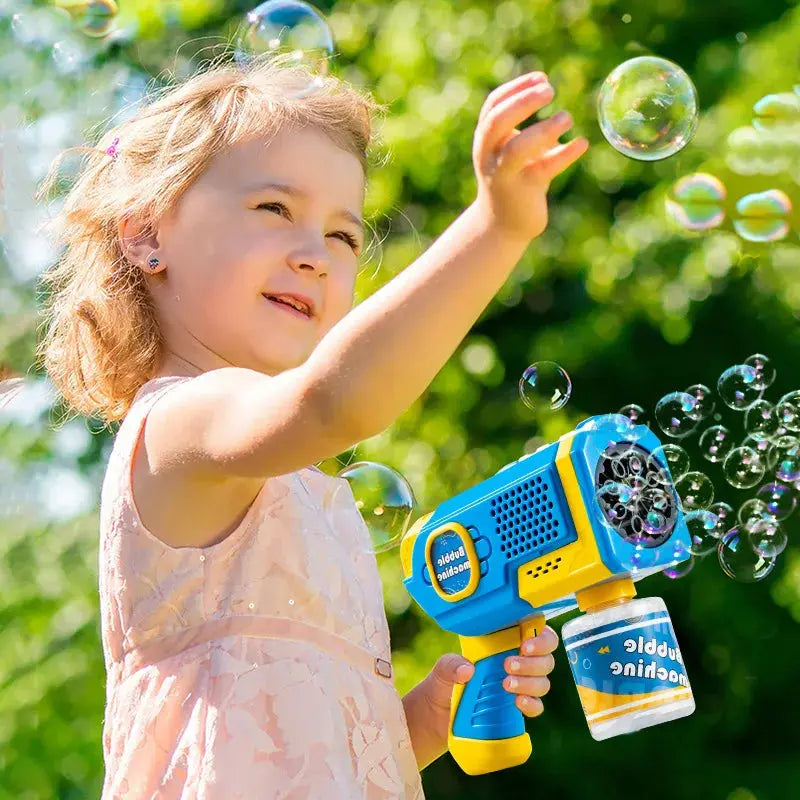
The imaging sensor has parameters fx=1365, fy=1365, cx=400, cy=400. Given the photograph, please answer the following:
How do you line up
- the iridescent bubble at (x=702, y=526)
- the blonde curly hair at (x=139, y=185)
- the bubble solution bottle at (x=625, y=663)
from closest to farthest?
1. the bubble solution bottle at (x=625, y=663)
2. the blonde curly hair at (x=139, y=185)
3. the iridescent bubble at (x=702, y=526)

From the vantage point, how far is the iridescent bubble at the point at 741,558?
2.94 meters

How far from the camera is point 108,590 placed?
186 centimetres

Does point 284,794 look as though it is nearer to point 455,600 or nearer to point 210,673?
point 210,673

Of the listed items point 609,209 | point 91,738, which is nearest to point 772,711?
point 609,209

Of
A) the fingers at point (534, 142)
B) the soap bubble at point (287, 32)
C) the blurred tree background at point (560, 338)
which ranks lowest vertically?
the blurred tree background at point (560, 338)

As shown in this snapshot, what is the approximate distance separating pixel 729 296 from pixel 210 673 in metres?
3.41

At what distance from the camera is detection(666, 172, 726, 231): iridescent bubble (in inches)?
128

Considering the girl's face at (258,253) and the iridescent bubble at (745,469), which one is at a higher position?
the girl's face at (258,253)

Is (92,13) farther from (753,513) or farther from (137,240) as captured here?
(753,513)

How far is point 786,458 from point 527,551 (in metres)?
1.44

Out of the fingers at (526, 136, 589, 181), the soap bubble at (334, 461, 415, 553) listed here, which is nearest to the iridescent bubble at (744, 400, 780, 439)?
the soap bubble at (334, 461, 415, 553)

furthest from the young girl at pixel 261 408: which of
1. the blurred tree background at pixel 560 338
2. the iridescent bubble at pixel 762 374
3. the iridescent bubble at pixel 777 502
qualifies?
the blurred tree background at pixel 560 338

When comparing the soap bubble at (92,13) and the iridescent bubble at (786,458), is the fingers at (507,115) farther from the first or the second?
the soap bubble at (92,13)

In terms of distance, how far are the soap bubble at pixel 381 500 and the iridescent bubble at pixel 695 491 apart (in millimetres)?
672
